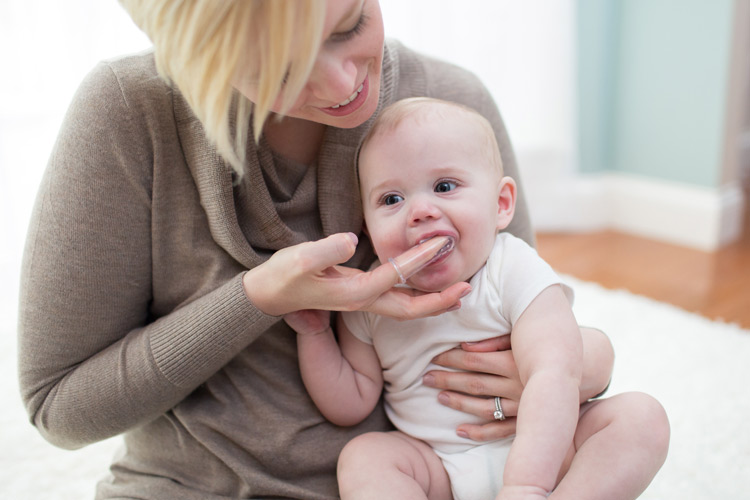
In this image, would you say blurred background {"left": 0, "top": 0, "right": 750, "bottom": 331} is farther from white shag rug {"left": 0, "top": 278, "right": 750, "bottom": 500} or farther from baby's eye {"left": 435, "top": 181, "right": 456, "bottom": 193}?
baby's eye {"left": 435, "top": 181, "right": 456, "bottom": 193}

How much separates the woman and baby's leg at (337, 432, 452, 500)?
7cm

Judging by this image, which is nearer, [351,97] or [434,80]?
[351,97]

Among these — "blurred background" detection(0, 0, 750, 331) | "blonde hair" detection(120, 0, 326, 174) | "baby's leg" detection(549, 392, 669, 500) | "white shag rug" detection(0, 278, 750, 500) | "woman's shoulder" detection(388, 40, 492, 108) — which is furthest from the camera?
"blurred background" detection(0, 0, 750, 331)

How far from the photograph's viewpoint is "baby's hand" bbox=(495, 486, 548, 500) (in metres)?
0.78

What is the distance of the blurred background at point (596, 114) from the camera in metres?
2.06

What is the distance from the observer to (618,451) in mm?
862

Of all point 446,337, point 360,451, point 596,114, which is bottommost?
point 596,114

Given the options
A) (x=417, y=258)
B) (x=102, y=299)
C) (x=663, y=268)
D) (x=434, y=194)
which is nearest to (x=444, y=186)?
(x=434, y=194)

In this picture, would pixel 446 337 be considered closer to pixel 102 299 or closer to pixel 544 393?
pixel 544 393

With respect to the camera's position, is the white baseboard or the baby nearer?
the baby

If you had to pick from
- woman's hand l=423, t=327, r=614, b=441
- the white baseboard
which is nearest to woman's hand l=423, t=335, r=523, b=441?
woman's hand l=423, t=327, r=614, b=441

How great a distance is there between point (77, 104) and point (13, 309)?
1456mm

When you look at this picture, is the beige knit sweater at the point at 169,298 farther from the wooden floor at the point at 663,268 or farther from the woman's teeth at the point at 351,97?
the wooden floor at the point at 663,268

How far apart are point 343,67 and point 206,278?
0.39m
